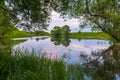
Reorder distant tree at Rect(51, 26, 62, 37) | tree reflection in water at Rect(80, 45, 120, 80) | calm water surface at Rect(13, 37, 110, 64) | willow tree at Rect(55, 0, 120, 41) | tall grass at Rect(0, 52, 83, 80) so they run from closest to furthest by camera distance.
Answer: tall grass at Rect(0, 52, 83, 80) < tree reflection in water at Rect(80, 45, 120, 80) < calm water surface at Rect(13, 37, 110, 64) < willow tree at Rect(55, 0, 120, 41) < distant tree at Rect(51, 26, 62, 37)

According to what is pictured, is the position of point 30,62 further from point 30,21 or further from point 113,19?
point 113,19

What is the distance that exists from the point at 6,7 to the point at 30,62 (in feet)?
21.7

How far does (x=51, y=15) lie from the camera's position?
1819 cm

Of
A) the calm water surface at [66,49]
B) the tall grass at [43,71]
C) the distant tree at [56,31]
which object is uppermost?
the tall grass at [43,71]

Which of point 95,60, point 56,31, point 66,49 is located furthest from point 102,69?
point 56,31

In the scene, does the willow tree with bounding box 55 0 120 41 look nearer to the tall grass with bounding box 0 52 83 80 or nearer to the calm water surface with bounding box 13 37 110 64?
the calm water surface with bounding box 13 37 110 64

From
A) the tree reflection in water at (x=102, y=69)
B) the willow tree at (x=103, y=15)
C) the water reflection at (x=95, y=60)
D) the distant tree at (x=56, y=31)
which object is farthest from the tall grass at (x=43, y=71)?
the distant tree at (x=56, y=31)

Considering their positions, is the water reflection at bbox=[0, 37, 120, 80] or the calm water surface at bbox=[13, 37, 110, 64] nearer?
the water reflection at bbox=[0, 37, 120, 80]

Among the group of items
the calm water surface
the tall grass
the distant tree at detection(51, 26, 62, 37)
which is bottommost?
the distant tree at detection(51, 26, 62, 37)

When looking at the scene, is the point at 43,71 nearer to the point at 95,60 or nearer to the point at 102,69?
the point at 102,69

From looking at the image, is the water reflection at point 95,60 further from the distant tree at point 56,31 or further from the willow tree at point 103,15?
the distant tree at point 56,31

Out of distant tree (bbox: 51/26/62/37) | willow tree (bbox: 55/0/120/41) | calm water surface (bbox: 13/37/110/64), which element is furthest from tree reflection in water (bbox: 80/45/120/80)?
distant tree (bbox: 51/26/62/37)

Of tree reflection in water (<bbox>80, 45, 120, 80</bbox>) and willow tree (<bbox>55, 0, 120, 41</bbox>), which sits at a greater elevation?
willow tree (<bbox>55, 0, 120, 41</bbox>)

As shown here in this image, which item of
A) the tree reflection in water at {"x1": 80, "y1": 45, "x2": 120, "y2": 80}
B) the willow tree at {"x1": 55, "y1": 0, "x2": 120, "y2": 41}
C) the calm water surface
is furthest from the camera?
the willow tree at {"x1": 55, "y1": 0, "x2": 120, "y2": 41}
